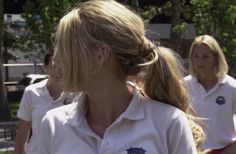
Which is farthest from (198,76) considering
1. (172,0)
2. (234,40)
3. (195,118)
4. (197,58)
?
(172,0)

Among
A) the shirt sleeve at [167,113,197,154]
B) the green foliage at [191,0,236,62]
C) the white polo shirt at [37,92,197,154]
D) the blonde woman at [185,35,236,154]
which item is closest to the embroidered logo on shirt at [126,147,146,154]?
the white polo shirt at [37,92,197,154]

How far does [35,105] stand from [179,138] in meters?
3.25

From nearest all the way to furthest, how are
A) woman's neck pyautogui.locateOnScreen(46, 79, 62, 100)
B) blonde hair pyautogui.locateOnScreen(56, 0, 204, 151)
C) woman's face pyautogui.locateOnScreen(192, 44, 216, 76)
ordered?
blonde hair pyautogui.locateOnScreen(56, 0, 204, 151)
woman's neck pyautogui.locateOnScreen(46, 79, 62, 100)
woman's face pyautogui.locateOnScreen(192, 44, 216, 76)

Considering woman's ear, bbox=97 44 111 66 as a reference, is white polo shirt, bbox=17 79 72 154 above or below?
below

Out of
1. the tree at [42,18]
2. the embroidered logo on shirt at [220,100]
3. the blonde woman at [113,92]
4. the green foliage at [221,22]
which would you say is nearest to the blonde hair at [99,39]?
the blonde woman at [113,92]

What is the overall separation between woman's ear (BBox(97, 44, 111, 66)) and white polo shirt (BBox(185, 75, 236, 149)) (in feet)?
12.2

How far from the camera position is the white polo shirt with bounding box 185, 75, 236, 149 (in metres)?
6.54

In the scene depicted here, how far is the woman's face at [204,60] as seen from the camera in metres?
6.76

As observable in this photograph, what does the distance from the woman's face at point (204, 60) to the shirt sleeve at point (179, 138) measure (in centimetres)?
389

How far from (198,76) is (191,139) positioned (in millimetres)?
3991

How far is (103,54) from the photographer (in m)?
2.84

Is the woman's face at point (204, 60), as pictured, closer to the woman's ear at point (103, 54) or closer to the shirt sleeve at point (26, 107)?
the shirt sleeve at point (26, 107)

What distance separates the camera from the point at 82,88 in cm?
289

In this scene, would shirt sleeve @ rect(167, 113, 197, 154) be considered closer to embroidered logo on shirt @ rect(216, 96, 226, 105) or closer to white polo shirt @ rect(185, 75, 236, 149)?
white polo shirt @ rect(185, 75, 236, 149)
